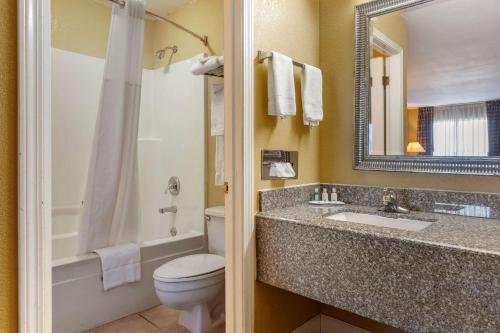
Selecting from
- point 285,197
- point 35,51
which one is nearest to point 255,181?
point 285,197

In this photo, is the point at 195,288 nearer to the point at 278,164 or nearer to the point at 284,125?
the point at 278,164

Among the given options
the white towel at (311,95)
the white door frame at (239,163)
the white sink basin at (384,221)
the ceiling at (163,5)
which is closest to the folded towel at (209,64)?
the white door frame at (239,163)

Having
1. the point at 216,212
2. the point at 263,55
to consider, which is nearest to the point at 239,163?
the point at 263,55

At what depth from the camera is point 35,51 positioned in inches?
34.2

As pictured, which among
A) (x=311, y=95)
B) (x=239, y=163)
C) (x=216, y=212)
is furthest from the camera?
(x=216, y=212)

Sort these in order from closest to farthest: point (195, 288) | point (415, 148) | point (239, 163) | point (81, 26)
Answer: point (239, 163)
point (415, 148)
point (195, 288)
point (81, 26)

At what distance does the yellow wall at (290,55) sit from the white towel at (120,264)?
1.11m

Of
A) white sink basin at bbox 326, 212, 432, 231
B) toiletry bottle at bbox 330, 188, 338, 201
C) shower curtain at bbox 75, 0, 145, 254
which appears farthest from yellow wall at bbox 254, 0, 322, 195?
shower curtain at bbox 75, 0, 145, 254

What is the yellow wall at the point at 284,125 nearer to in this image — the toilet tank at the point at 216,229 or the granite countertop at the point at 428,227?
the granite countertop at the point at 428,227

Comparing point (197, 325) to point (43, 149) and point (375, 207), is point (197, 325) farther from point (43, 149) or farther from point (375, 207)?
point (43, 149)

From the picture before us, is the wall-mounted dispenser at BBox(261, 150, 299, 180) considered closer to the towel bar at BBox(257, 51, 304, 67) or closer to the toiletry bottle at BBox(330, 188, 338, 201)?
the toiletry bottle at BBox(330, 188, 338, 201)

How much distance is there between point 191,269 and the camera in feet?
6.43

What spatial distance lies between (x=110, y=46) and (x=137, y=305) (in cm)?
173

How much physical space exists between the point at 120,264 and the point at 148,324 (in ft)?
1.36
